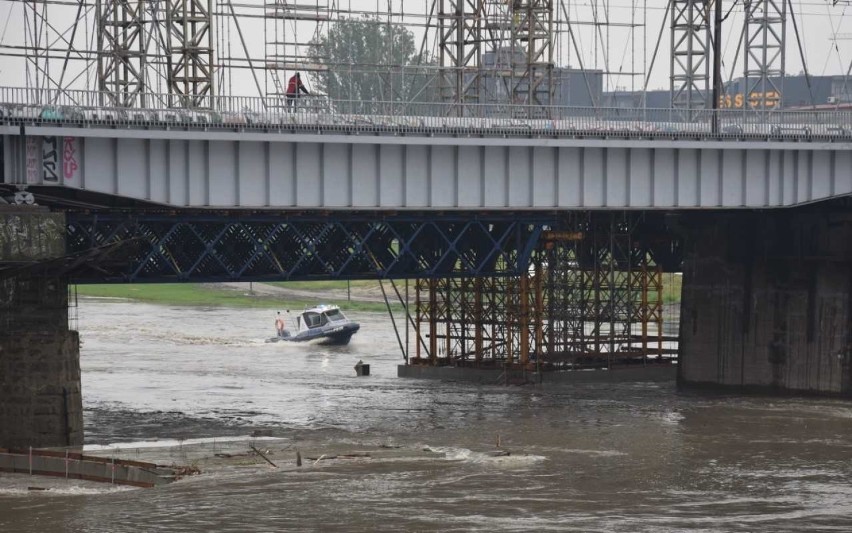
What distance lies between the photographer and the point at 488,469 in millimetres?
44688

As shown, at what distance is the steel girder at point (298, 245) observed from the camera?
49.3m

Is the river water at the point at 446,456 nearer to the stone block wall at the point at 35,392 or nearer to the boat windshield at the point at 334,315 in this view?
the stone block wall at the point at 35,392

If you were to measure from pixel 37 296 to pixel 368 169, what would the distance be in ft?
38.1

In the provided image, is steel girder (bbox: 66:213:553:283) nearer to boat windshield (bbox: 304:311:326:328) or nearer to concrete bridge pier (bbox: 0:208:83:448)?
concrete bridge pier (bbox: 0:208:83:448)

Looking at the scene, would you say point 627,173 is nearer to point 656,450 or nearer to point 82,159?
point 656,450

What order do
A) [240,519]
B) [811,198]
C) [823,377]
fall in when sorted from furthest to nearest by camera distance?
[823,377] → [811,198] → [240,519]

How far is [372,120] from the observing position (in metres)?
51.6

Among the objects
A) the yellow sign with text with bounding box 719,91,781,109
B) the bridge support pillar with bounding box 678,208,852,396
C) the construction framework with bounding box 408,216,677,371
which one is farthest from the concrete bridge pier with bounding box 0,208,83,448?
the yellow sign with text with bounding box 719,91,781,109

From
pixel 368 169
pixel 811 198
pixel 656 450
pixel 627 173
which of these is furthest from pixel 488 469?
pixel 811 198

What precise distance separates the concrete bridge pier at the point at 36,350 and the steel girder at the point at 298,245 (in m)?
1.33

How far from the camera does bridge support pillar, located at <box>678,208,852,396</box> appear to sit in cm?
6316

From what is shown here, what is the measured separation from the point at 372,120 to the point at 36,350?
521 inches

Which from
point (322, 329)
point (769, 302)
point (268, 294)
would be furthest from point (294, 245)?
point (268, 294)

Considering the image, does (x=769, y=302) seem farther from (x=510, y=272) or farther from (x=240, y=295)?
(x=240, y=295)
